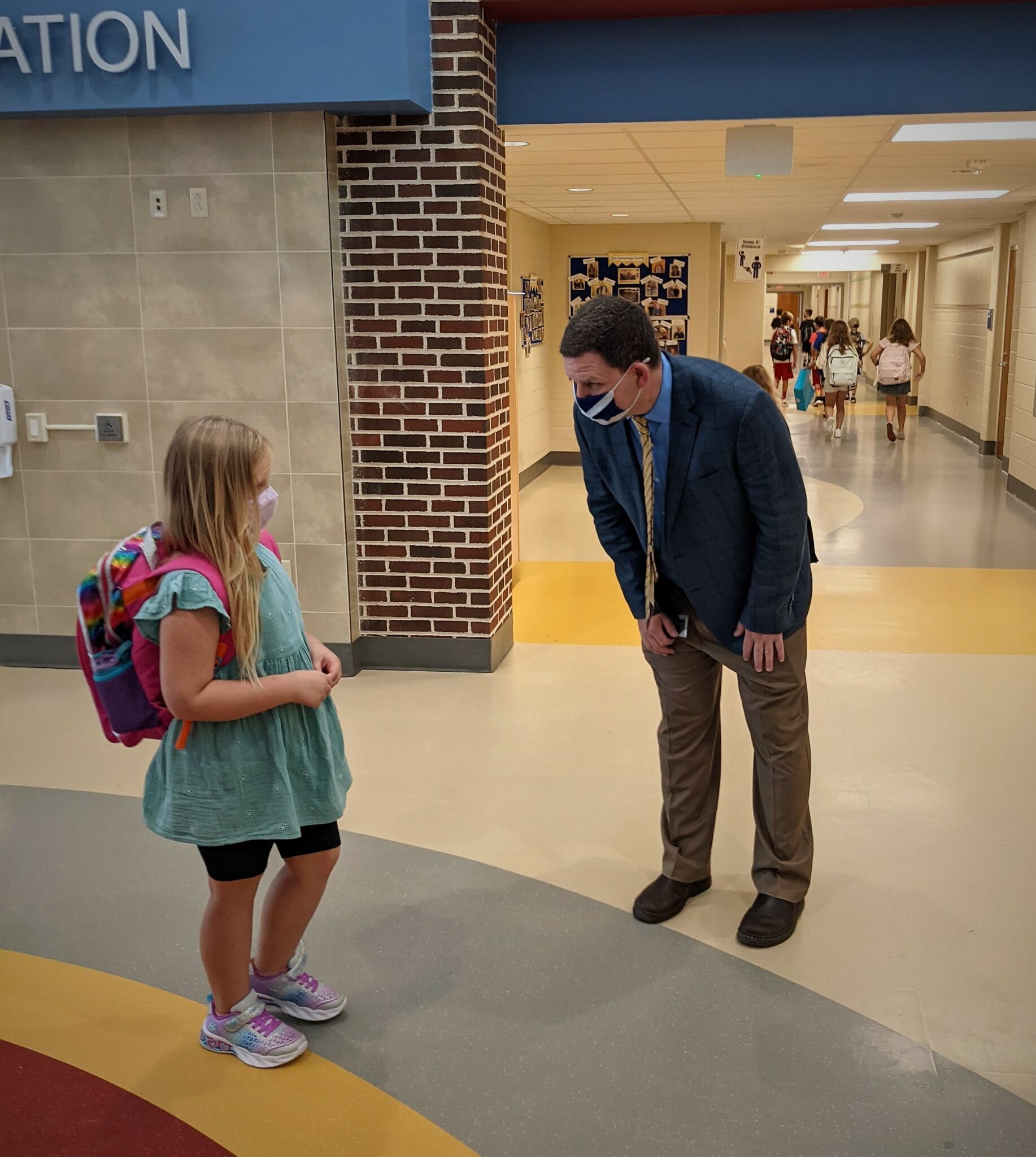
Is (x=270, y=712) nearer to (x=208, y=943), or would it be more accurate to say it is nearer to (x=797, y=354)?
(x=208, y=943)

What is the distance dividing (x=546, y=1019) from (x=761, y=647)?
108 cm

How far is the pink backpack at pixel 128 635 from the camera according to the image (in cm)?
232

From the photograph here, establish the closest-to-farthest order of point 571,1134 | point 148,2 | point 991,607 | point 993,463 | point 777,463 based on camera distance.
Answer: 1. point 571,1134
2. point 777,463
3. point 148,2
4. point 991,607
5. point 993,463

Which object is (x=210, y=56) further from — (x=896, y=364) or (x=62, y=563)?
(x=896, y=364)

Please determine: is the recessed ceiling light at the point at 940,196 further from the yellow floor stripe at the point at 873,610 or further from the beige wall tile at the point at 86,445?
the beige wall tile at the point at 86,445

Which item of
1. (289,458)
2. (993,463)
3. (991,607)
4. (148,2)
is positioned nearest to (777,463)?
(289,458)

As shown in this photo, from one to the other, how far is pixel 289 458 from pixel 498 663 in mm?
1456

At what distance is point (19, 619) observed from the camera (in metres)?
5.87

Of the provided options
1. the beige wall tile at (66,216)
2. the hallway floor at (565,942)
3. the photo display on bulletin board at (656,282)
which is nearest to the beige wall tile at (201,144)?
the beige wall tile at (66,216)

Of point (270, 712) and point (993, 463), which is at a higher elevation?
point (270, 712)

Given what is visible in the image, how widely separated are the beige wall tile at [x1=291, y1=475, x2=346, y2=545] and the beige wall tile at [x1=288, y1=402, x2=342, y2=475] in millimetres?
41

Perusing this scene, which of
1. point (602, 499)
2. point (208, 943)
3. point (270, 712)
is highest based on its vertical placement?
point (602, 499)

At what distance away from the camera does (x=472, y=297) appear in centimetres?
538

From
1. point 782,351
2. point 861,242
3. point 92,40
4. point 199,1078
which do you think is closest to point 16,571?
point 92,40
